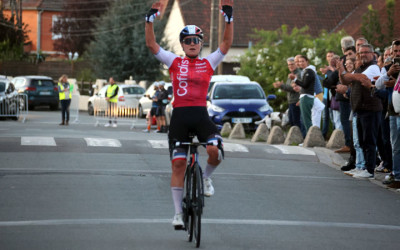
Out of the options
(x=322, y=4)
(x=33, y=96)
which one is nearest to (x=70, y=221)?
(x=33, y=96)

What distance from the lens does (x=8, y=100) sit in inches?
1282

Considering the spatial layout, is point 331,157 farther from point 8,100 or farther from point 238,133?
point 8,100

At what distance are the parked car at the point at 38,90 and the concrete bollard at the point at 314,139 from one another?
27421 mm

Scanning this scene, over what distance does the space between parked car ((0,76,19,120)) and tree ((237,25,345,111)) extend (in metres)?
8.87

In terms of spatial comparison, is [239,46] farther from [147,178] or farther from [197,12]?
[147,178]

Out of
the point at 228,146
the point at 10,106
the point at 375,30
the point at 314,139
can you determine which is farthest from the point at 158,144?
the point at 10,106

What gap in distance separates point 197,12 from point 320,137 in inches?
1456

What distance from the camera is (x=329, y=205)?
34.7 ft

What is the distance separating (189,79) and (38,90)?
36.9 meters

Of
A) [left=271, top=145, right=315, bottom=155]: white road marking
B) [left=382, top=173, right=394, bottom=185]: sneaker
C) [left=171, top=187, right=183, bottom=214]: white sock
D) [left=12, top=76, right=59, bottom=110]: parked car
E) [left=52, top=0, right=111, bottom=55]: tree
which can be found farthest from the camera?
[left=52, top=0, right=111, bottom=55]: tree

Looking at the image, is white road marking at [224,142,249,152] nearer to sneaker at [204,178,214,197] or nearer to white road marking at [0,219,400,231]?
white road marking at [0,219,400,231]

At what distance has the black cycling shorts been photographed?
8.13 metres

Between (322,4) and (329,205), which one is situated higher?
(322,4)

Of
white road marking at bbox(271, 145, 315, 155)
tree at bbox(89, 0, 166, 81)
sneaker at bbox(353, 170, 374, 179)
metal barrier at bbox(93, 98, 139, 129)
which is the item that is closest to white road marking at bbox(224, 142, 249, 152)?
white road marking at bbox(271, 145, 315, 155)
